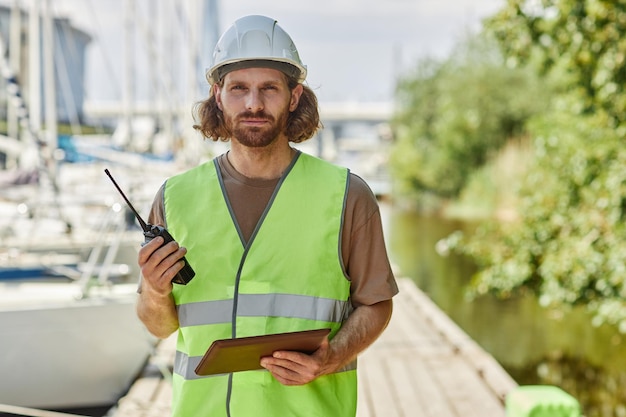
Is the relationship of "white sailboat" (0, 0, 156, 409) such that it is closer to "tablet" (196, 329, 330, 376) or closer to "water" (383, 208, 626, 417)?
"tablet" (196, 329, 330, 376)

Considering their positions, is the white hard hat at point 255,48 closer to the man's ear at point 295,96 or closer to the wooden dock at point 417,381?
the man's ear at point 295,96

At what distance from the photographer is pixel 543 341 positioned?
12398 millimetres

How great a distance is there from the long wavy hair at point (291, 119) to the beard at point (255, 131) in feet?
0.28

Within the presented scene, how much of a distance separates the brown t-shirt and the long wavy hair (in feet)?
0.51

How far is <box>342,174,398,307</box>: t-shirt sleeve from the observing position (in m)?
2.20

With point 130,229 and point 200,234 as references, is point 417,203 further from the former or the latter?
point 200,234

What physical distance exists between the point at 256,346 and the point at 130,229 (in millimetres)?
8013

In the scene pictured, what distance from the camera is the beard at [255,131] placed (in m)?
2.19

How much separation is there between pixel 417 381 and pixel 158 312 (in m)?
4.43

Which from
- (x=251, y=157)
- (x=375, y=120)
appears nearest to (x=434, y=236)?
(x=251, y=157)

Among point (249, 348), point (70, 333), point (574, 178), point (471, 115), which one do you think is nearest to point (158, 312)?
point (249, 348)

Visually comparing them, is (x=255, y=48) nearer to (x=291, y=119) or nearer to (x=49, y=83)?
(x=291, y=119)

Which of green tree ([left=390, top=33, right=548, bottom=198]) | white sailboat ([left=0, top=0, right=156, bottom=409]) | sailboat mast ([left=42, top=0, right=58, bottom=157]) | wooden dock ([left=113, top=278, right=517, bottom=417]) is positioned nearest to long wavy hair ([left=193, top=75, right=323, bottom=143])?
wooden dock ([left=113, top=278, right=517, bottom=417])

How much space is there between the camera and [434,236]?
25844 millimetres
